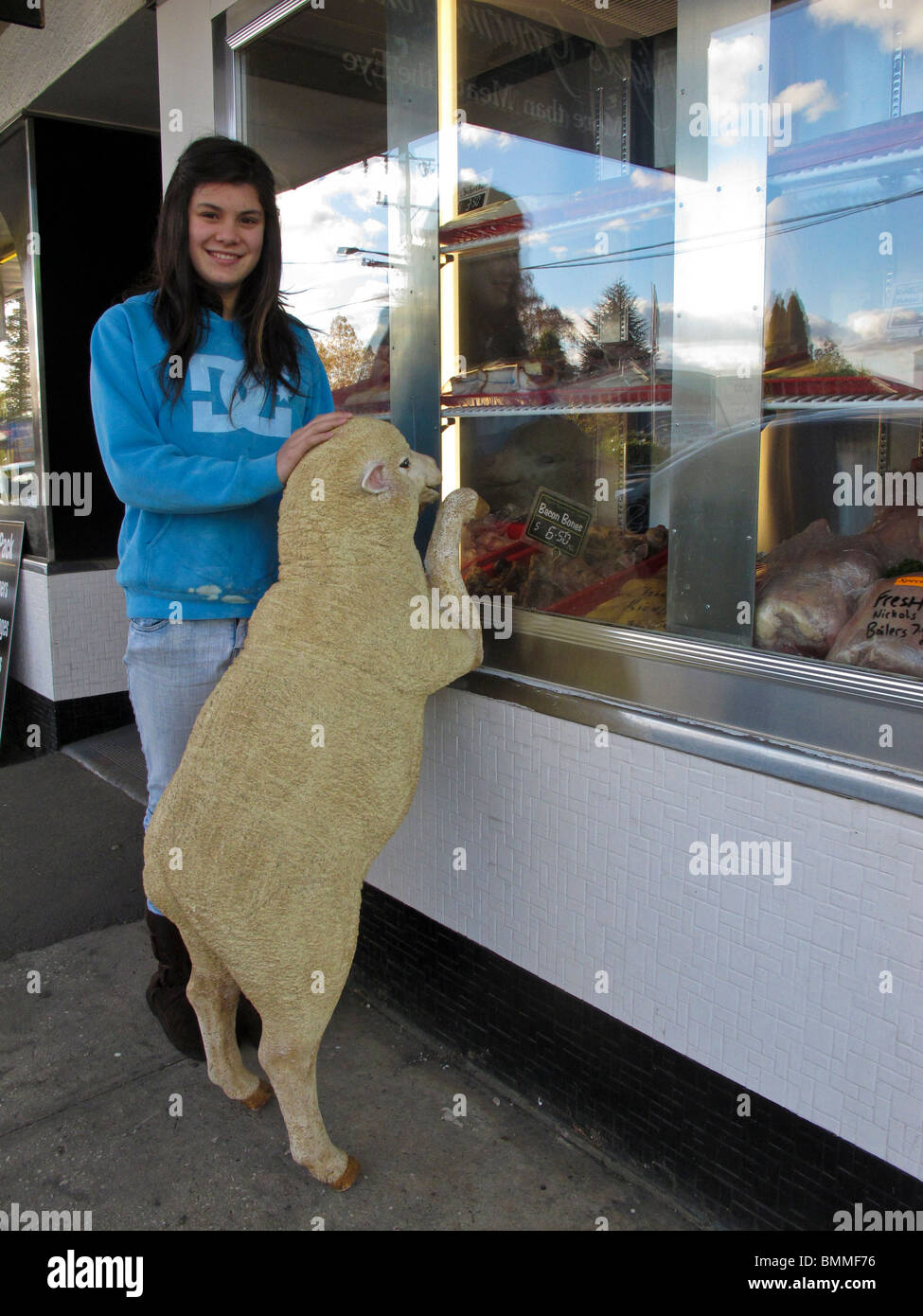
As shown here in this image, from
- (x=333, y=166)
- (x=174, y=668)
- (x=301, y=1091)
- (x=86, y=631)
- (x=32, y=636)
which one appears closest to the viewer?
(x=301, y=1091)

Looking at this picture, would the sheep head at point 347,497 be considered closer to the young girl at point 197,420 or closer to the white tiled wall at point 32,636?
the young girl at point 197,420

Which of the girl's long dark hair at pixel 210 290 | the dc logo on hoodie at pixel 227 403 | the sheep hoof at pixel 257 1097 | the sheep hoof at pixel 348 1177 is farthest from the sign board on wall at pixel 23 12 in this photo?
the sheep hoof at pixel 348 1177

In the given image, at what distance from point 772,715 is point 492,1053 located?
1521 millimetres

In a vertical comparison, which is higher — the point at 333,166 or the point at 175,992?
the point at 333,166

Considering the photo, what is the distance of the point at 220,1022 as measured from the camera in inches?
107

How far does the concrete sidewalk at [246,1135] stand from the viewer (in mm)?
2492

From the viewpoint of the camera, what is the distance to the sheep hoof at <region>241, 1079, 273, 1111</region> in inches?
112

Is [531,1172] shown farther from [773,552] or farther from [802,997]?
[773,552]

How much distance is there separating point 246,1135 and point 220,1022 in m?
0.35

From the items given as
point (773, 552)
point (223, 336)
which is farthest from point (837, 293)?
point (223, 336)

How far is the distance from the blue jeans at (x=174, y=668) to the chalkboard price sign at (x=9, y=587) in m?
3.54

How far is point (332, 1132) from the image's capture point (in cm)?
279

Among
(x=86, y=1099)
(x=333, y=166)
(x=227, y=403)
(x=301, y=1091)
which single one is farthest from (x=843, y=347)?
(x=86, y=1099)

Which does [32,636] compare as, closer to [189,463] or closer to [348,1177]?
[189,463]
